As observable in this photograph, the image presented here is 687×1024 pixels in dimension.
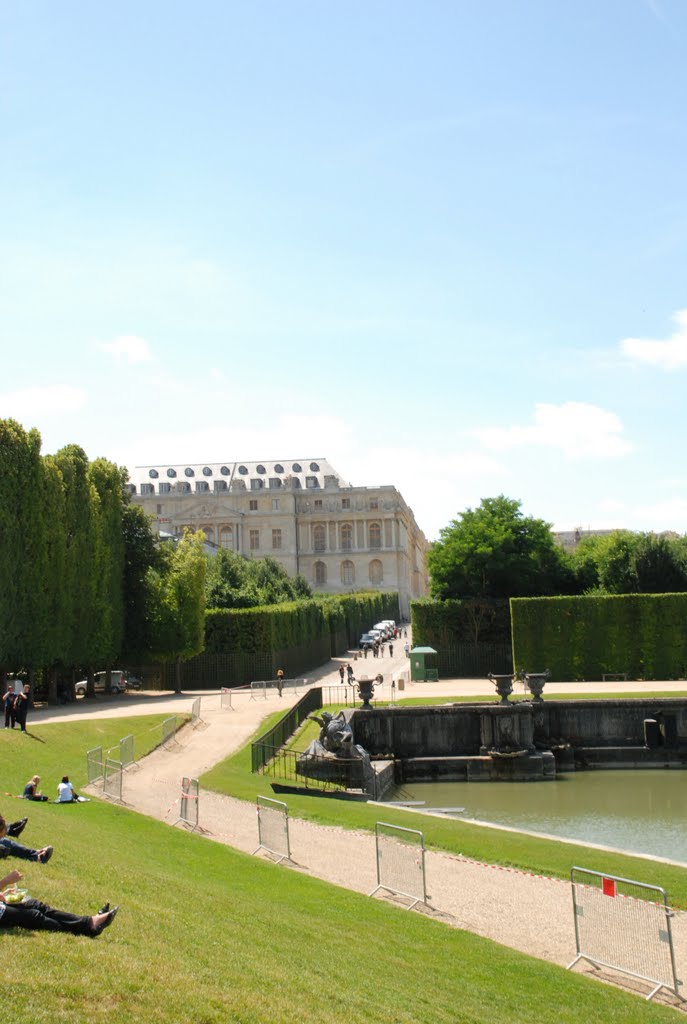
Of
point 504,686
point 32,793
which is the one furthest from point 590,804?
point 32,793

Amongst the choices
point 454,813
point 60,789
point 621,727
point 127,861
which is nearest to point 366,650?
point 621,727

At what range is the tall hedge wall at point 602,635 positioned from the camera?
4697 cm

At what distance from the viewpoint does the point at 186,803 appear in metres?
18.8

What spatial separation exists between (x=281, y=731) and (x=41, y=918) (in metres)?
23.5

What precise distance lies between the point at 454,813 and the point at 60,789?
1189cm

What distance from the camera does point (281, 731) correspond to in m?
31.8

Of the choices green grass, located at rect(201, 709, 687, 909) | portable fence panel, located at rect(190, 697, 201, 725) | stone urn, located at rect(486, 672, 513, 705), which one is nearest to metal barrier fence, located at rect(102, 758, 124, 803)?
green grass, located at rect(201, 709, 687, 909)

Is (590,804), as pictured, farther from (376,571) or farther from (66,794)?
(376,571)

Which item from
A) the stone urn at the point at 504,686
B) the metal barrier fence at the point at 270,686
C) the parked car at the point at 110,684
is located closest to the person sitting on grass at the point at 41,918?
the stone urn at the point at 504,686

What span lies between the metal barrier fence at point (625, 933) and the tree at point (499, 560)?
149ft

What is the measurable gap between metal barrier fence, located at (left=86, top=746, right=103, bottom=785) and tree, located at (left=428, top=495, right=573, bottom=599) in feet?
121

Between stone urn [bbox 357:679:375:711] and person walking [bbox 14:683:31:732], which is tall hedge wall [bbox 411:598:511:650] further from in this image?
person walking [bbox 14:683:31:732]

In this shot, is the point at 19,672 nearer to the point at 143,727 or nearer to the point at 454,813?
the point at 143,727

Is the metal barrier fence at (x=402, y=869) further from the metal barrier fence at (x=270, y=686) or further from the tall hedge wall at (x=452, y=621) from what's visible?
the tall hedge wall at (x=452, y=621)
